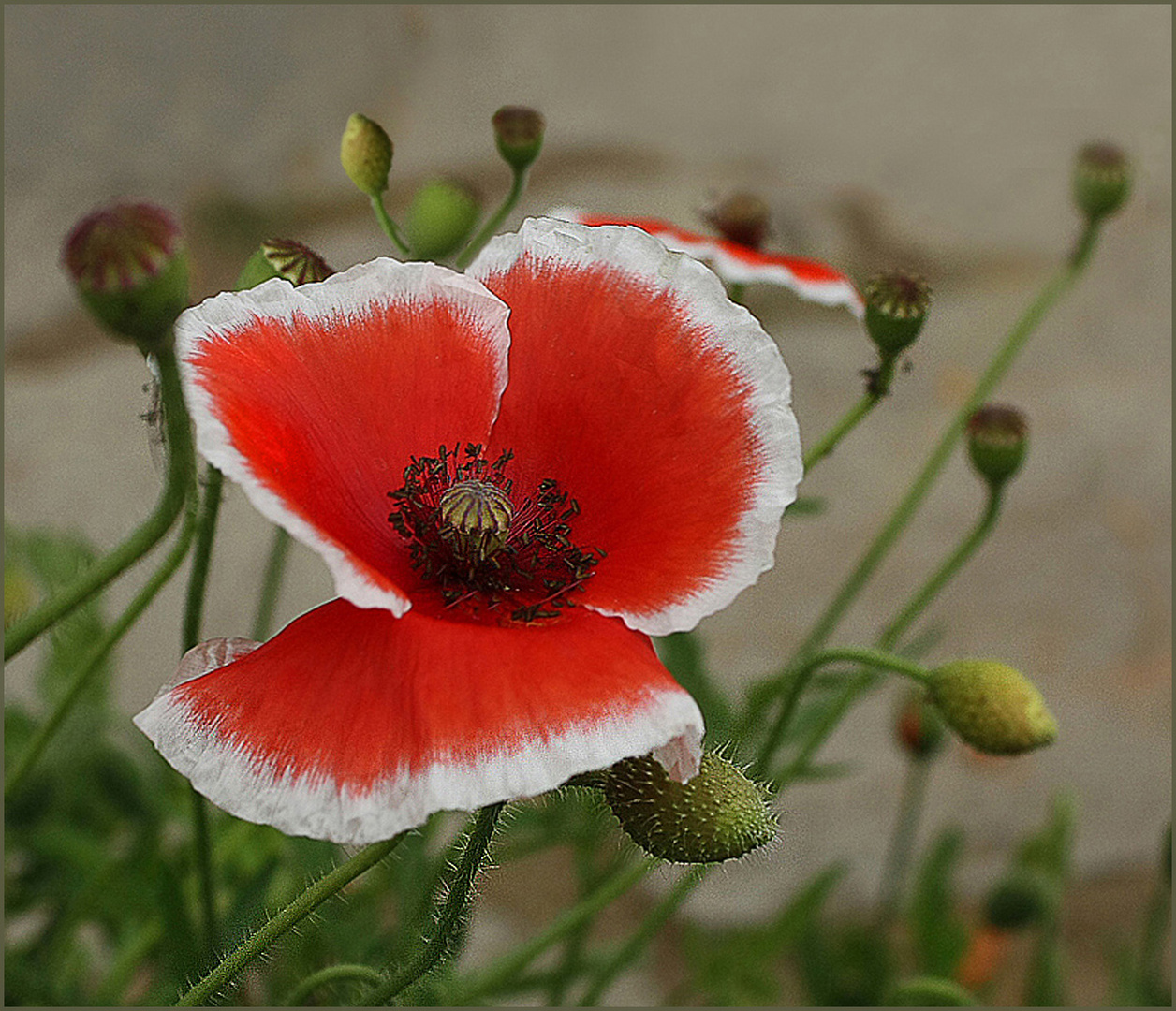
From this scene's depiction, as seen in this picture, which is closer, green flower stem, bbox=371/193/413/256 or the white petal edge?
the white petal edge

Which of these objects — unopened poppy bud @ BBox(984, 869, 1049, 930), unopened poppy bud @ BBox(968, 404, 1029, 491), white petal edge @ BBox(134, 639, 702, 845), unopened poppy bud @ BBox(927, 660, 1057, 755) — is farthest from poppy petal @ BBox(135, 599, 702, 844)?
unopened poppy bud @ BBox(984, 869, 1049, 930)

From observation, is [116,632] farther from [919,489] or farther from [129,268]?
[919,489]

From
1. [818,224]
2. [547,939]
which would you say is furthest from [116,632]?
[818,224]

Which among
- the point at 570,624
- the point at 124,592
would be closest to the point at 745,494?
the point at 570,624

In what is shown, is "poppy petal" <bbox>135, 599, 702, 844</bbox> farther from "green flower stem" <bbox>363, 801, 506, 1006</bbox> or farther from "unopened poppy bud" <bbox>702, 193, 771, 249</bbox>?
"unopened poppy bud" <bbox>702, 193, 771, 249</bbox>

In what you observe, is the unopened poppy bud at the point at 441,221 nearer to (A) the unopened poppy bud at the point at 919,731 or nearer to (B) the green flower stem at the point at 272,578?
(B) the green flower stem at the point at 272,578

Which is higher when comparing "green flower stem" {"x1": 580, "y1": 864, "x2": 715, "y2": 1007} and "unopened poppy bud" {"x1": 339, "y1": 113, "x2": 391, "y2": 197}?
"unopened poppy bud" {"x1": 339, "y1": 113, "x2": 391, "y2": 197}

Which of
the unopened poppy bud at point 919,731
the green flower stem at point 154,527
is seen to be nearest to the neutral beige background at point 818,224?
the unopened poppy bud at point 919,731
